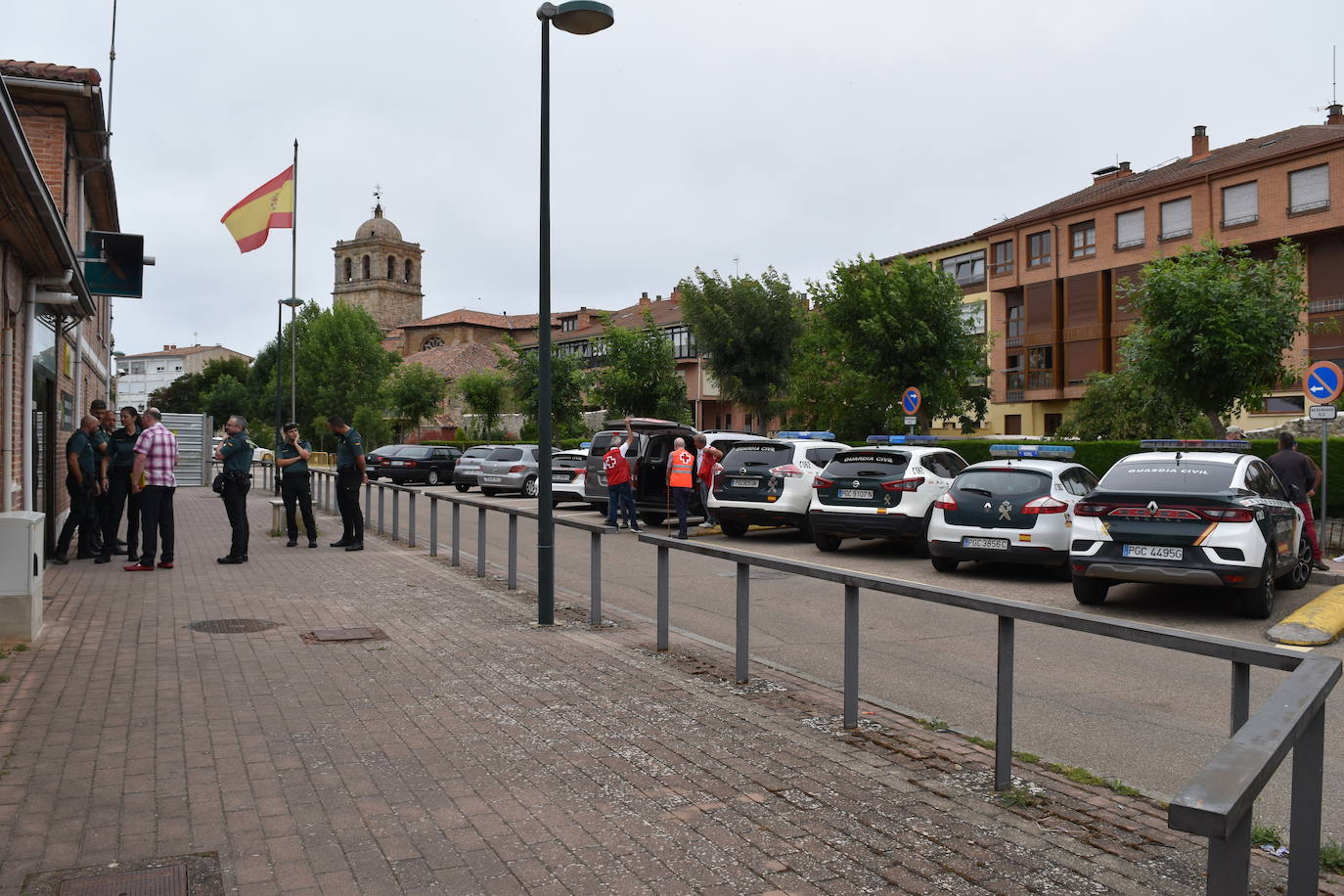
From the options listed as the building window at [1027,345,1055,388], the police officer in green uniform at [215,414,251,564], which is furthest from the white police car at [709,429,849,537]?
the building window at [1027,345,1055,388]

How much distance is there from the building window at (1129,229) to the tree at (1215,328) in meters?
24.5

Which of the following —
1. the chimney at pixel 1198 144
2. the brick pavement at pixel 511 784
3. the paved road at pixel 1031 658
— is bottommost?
the paved road at pixel 1031 658

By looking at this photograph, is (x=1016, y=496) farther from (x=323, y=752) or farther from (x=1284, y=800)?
(x=323, y=752)

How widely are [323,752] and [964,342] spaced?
99.4 ft

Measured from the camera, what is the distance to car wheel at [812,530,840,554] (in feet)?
51.8

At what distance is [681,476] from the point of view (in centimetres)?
1792

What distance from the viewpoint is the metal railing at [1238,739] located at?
216 centimetres

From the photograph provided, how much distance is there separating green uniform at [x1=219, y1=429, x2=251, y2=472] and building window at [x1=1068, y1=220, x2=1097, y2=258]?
43.7m

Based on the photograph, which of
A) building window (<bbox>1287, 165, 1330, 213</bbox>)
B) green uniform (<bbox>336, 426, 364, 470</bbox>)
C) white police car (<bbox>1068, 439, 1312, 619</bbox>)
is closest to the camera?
white police car (<bbox>1068, 439, 1312, 619</bbox>)

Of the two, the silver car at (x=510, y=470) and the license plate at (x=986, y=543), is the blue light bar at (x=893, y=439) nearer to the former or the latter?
the license plate at (x=986, y=543)

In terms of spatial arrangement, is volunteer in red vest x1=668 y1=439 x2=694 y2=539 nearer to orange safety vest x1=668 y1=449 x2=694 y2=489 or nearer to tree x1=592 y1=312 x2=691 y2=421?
orange safety vest x1=668 y1=449 x2=694 y2=489

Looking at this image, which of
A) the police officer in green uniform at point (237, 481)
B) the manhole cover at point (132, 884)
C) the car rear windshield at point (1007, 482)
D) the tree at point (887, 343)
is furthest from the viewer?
the tree at point (887, 343)

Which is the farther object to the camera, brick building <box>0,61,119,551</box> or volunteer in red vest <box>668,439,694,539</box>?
volunteer in red vest <box>668,439,694,539</box>

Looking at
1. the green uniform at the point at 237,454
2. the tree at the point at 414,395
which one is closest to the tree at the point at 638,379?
the tree at the point at 414,395
